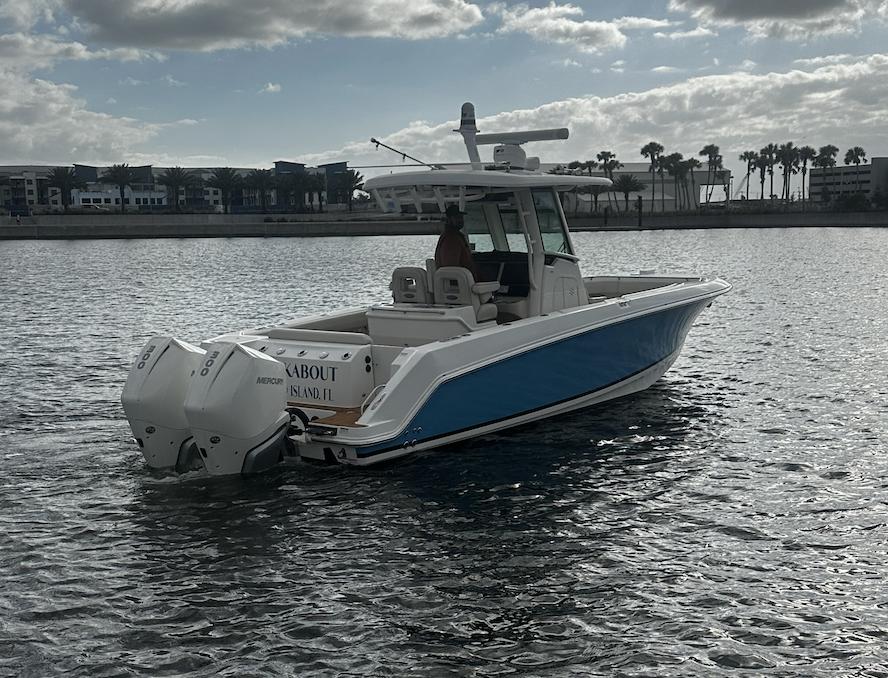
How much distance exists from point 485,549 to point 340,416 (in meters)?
2.65

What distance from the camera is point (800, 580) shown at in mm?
6793

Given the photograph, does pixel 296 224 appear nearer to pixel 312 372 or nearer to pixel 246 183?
pixel 246 183

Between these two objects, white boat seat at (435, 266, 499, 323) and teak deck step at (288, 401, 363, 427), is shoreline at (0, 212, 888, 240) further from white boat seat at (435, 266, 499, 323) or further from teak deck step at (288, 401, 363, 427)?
teak deck step at (288, 401, 363, 427)

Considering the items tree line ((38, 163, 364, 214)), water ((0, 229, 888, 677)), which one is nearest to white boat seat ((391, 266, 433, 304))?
water ((0, 229, 888, 677))

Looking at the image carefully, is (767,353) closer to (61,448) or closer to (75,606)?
(61,448)

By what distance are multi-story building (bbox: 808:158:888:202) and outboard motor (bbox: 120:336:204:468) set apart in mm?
158995

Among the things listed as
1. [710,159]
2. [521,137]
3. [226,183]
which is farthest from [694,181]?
[521,137]

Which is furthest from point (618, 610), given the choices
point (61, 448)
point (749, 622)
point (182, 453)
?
point (61, 448)

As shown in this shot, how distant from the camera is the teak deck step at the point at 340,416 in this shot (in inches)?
359

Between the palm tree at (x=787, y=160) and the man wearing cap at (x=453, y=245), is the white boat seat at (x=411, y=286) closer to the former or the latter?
the man wearing cap at (x=453, y=245)

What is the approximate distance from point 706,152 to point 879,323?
14937cm

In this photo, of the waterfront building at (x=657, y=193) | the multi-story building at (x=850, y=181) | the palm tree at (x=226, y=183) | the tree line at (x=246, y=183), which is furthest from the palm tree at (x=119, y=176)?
the multi-story building at (x=850, y=181)

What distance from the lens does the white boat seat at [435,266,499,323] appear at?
34.0ft

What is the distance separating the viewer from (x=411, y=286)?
35.7 feet
